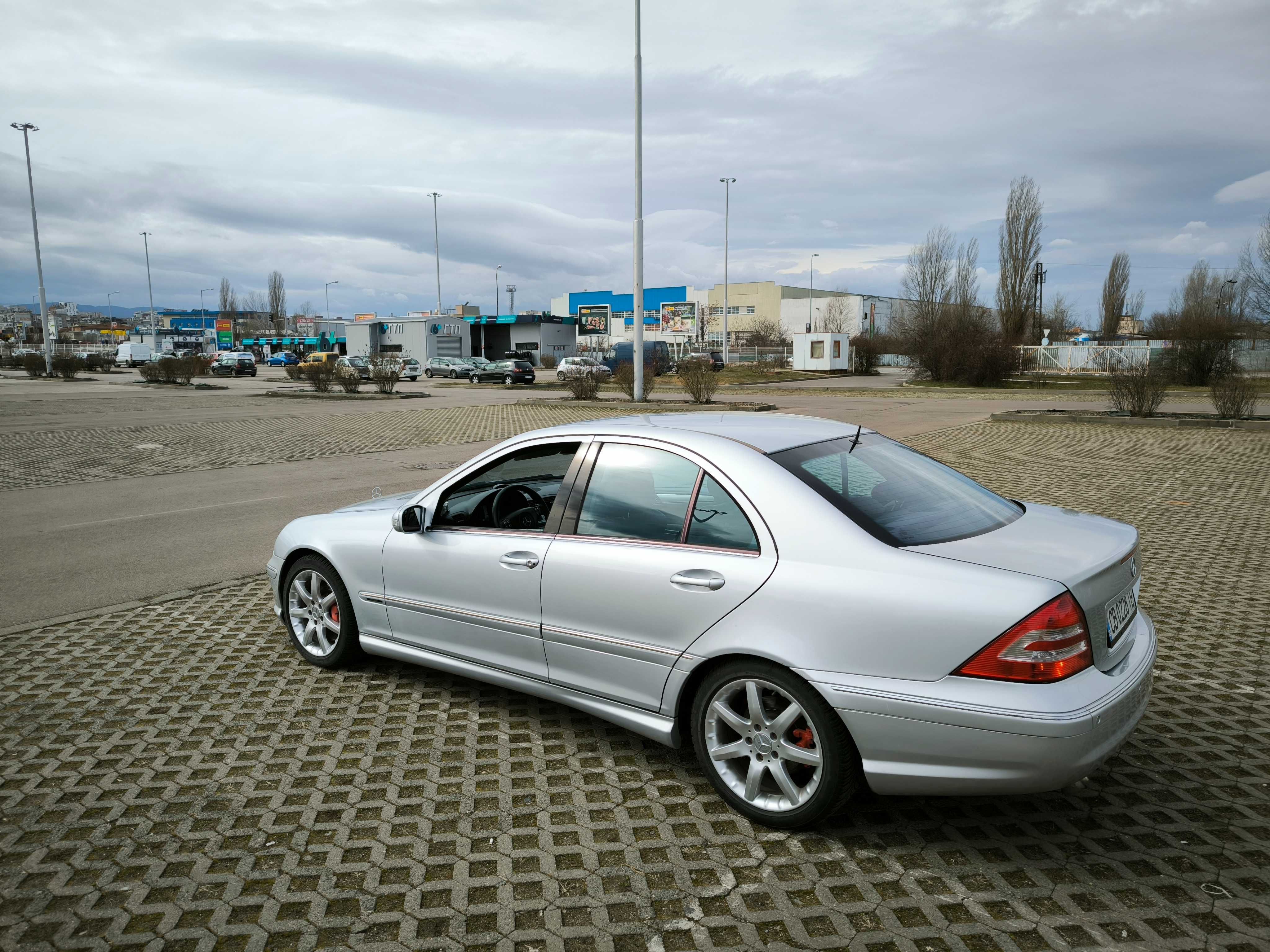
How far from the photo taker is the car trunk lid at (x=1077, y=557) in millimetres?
2893

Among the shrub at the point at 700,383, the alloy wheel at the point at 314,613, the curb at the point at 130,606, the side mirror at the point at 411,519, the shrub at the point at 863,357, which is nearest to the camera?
the side mirror at the point at 411,519

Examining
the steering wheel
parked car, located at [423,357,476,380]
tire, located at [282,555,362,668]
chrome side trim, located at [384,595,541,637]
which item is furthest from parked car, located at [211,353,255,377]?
the steering wheel

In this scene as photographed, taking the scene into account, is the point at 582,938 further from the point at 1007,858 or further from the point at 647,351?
the point at 647,351

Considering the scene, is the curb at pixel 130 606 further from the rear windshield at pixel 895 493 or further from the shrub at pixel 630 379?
the shrub at pixel 630 379

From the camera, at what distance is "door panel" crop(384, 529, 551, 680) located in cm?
382

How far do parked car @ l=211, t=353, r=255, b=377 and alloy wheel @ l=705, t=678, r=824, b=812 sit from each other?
59.0 meters

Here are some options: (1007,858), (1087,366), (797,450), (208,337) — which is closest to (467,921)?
(1007,858)

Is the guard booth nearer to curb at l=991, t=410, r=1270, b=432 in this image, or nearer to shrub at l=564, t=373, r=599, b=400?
shrub at l=564, t=373, r=599, b=400

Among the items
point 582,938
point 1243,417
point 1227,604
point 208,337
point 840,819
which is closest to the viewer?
point 582,938

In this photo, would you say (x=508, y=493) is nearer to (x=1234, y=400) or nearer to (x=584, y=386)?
(x=1234, y=400)

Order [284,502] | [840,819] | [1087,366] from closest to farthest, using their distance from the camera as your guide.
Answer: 1. [840,819]
2. [284,502]
3. [1087,366]

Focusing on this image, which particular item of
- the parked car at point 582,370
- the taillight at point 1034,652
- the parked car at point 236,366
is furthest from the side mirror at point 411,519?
the parked car at point 236,366

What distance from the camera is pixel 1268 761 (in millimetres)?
3701

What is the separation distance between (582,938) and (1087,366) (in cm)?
5602
